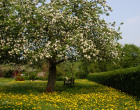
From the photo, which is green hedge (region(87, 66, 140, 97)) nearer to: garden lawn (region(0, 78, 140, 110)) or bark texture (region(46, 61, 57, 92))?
garden lawn (region(0, 78, 140, 110))

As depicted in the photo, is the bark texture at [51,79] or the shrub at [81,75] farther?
the shrub at [81,75]

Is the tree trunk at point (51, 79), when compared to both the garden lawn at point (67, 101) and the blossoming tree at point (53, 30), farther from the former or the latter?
the blossoming tree at point (53, 30)

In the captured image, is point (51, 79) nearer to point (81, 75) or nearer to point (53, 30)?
point (53, 30)

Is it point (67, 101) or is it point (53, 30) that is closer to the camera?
point (67, 101)

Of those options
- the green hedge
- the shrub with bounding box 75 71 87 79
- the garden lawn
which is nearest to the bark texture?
the garden lawn

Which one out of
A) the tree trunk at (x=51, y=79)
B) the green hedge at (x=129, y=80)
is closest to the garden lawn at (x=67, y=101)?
the green hedge at (x=129, y=80)

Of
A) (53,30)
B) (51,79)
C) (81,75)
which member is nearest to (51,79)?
(51,79)

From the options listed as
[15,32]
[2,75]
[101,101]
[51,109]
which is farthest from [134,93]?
[2,75]

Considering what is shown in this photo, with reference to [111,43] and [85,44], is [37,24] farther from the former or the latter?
[111,43]

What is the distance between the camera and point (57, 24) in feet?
52.6

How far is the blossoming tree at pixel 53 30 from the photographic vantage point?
49.6 ft

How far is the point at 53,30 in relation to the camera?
16141 mm

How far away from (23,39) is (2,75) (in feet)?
177

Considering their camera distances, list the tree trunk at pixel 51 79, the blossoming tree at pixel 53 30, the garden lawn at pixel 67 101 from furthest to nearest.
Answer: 1. the tree trunk at pixel 51 79
2. the blossoming tree at pixel 53 30
3. the garden lawn at pixel 67 101
